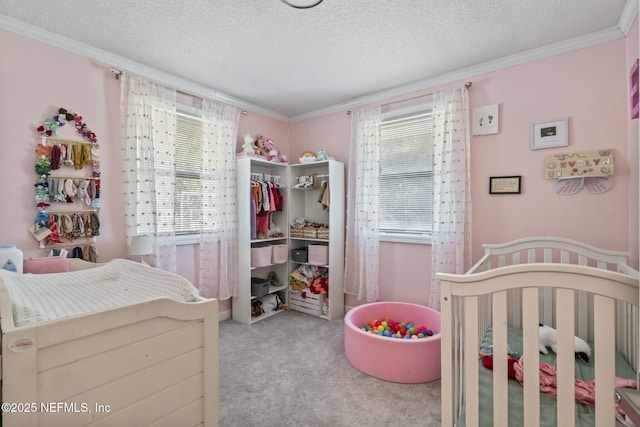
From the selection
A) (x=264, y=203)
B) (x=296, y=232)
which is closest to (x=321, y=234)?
(x=296, y=232)

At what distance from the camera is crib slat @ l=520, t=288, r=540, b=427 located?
955 millimetres

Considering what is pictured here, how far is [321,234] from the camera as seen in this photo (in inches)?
130

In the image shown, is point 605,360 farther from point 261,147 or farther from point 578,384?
point 261,147

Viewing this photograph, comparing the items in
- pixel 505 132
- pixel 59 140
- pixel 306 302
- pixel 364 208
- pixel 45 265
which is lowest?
pixel 306 302

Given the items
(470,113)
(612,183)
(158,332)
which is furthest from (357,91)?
(158,332)

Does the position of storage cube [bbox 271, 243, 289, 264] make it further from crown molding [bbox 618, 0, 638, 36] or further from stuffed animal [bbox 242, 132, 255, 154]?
crown molding [bbox 618, 0, 638, 36]

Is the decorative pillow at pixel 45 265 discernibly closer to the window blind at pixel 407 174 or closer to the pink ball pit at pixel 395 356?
the pink ball pit at pixel 395 356

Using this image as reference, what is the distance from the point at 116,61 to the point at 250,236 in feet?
6.10

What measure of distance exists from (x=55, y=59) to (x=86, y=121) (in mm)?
433

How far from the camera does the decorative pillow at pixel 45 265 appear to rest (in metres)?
1.78

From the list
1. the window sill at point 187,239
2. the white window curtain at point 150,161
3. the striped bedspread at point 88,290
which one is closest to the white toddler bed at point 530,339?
the striped bedspread at point 88,290

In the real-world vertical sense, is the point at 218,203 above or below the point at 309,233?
above

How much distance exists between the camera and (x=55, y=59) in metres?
2.08

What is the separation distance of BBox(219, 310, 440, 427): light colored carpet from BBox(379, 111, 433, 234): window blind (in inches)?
52.2
